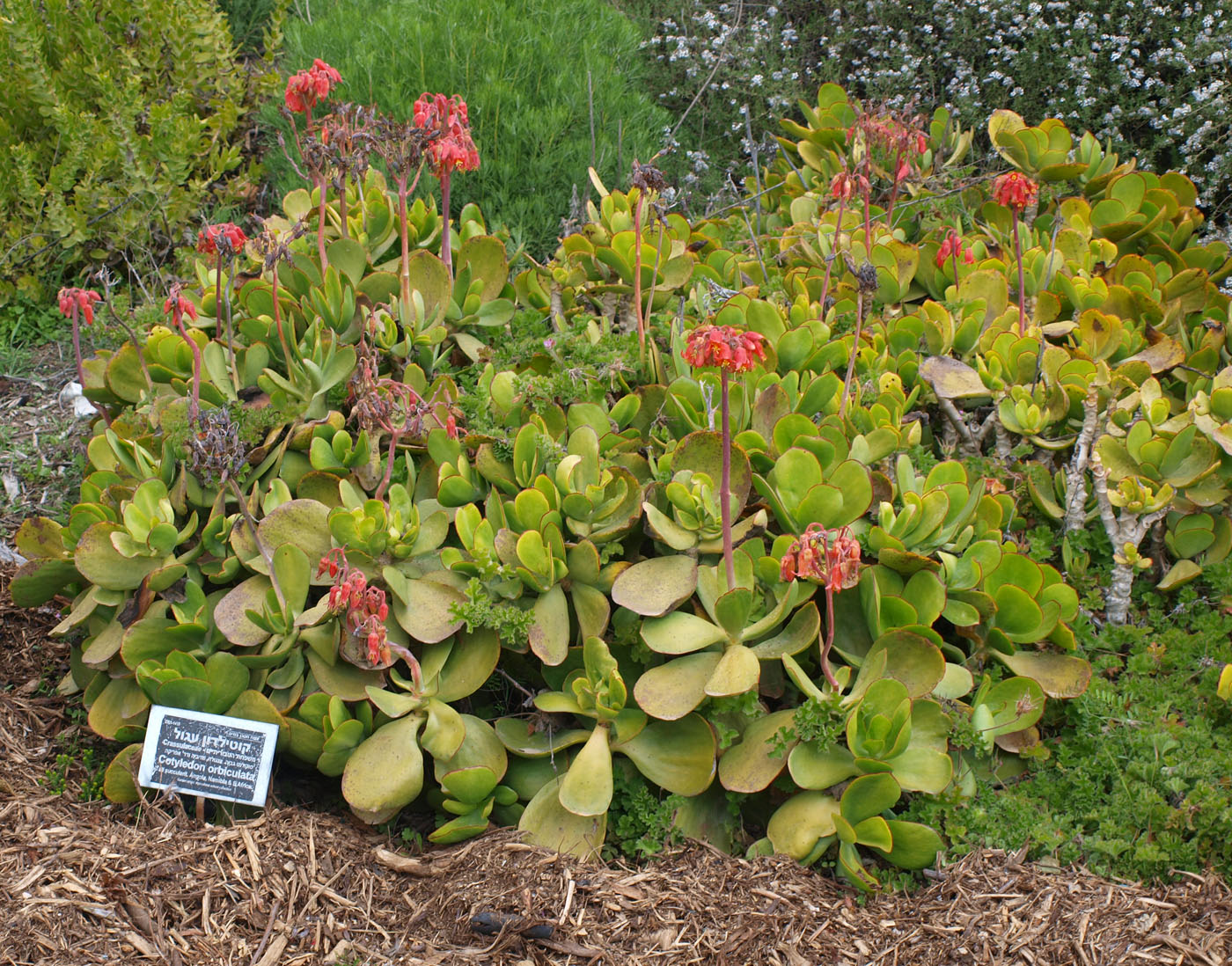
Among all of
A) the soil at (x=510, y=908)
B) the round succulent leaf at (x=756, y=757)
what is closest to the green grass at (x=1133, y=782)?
the soil at (x=510, y=908)

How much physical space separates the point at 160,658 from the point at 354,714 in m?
0.49

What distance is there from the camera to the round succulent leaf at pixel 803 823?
6.86 ft

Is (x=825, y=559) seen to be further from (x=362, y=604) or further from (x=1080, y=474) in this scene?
(x=1080, y=474)

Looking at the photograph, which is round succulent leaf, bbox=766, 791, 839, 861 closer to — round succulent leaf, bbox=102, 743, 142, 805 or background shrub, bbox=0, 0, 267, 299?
round succulent leaf, bbox=102, 743, 142, 805

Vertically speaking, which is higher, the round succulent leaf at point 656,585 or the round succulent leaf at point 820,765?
the round succulent leaf at point 656,585

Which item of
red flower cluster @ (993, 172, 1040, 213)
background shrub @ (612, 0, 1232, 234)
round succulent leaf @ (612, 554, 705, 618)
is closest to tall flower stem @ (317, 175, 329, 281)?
round succulent leaf @ (612, 554, 705, 618)

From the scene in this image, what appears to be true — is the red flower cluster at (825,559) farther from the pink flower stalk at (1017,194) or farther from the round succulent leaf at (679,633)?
the pink flower stalk at (1017,194)

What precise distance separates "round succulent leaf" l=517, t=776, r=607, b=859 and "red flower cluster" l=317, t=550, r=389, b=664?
1.49 ft

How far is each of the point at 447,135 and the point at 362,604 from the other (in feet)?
4.30

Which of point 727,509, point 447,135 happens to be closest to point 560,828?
point 727,509

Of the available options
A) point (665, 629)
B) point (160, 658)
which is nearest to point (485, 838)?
point (665, 629)

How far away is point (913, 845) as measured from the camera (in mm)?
2049

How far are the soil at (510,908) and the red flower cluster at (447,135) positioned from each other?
164 cm

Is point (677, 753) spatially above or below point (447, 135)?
below
